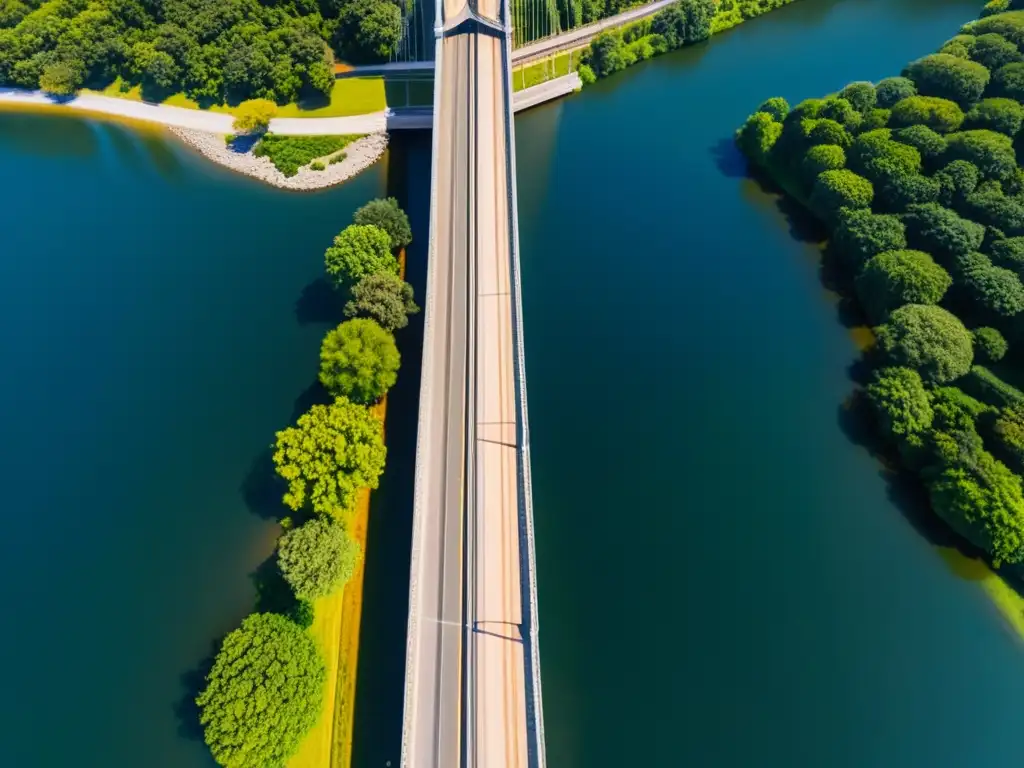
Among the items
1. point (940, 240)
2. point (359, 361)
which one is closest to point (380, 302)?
point (359, 361)

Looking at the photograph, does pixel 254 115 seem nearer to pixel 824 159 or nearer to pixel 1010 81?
pixel 824 159

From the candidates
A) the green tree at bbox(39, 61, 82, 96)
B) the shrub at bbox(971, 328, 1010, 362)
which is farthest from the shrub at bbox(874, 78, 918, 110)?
the green tree at bbox(39, 61, 82, 96)

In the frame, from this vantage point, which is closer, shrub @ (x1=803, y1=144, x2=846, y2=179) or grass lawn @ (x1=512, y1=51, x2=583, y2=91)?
shrub @ (x1=803, y1=144, x2=846, y2=179)

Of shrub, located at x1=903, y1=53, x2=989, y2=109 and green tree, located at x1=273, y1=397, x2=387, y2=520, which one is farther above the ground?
shrub, located at x1=903, y1=53, x2=989, y2=109

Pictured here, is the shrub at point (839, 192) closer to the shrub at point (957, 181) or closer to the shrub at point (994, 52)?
the shrub at point (957, 181)

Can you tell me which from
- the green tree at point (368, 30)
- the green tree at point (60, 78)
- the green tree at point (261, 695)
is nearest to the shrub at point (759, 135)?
the green tree at point (368, 30)

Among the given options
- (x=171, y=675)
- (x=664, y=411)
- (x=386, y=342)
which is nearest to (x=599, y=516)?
(x=664, y=411)

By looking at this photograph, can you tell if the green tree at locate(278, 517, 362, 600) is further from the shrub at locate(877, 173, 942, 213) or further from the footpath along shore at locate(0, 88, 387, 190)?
the shrub at locate(877, 173, 942, 213)

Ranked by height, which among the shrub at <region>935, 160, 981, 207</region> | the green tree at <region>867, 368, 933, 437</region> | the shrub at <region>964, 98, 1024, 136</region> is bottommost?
the green tree at <region>867, 368, 933, 437</region>
